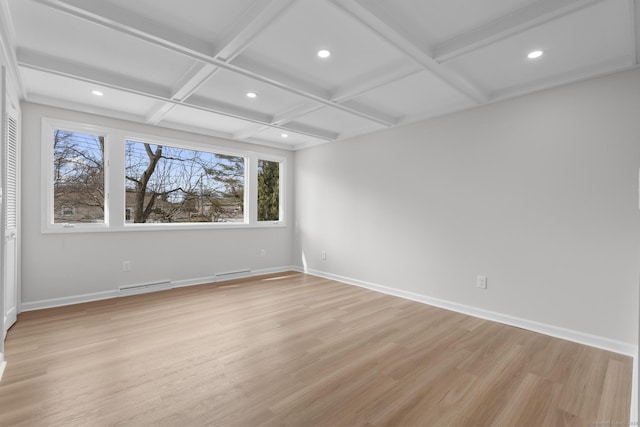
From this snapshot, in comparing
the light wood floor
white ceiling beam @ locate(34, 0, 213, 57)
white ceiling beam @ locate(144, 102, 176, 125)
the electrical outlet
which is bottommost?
the light wood floor

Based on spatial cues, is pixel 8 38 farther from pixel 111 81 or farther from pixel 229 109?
pixel 229 109

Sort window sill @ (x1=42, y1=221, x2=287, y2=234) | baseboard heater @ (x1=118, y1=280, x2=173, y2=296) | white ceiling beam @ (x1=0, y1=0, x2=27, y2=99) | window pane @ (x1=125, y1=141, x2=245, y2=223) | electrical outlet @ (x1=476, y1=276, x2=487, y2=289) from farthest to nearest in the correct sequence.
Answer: window pane @ (x1=125, y1=141, x2=245, y2=223) → baseboard heater @ (x1=118, y1=280, x2=173, y2=296) → window sill @ (x1=42, y1=221, x2=287, y2=234) → electrical outlet @ (x1=476, y1=276, x2=487, y2=289) → white ceiling beam @ (x1=0, y1=0, x2=27, y2=99)

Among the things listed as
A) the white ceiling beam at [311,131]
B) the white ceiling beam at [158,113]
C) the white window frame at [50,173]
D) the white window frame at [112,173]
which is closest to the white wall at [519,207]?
the white ceiling beam at [311,131]

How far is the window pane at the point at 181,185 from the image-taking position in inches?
167

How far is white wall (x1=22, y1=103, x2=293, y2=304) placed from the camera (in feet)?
11.1

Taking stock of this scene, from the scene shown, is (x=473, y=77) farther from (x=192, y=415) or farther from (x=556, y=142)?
(x=192, y=415)

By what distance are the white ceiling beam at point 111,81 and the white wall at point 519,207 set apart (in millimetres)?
2103

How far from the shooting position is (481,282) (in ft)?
10.9

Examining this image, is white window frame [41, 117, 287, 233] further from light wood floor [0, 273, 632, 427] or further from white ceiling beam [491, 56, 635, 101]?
white ceiling beam [491, 56, 635, 101]

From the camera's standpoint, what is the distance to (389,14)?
1.94 meters

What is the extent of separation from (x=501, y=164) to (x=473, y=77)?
3.16ft

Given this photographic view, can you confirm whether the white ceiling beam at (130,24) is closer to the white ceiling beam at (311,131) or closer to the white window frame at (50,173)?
the white ceiling beam at (311,131)

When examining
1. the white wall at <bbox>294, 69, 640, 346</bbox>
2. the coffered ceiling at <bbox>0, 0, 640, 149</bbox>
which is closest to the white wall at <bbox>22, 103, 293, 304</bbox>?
the coffered ceiling at <bbox>0, 0, 640, 149</bbox>

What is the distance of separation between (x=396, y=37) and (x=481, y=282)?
2637 mm
